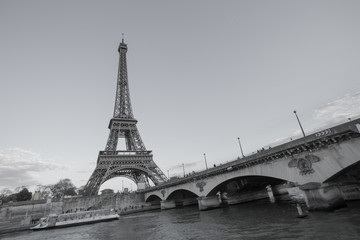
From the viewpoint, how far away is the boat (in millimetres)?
35463

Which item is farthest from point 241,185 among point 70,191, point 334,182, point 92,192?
point 70,191

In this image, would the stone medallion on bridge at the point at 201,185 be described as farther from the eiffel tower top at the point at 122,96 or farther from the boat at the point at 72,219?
the eiffel tower top at the point at 122,96

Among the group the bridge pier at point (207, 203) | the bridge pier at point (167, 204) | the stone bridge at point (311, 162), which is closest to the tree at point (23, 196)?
the bridge pier at point (167, 204)

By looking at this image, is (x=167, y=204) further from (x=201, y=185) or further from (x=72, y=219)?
(x=72, y=219)

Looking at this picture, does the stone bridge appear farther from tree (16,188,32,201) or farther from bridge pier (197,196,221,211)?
tree (16,188,32,201)

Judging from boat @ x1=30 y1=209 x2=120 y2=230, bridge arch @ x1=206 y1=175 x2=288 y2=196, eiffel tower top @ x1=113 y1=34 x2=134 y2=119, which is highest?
eiffel tower top @ x1=113 y1=34 x2=134 y2=119

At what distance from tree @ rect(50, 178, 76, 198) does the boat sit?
72423 millimetres

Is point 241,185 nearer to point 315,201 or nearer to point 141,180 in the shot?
point 315,201

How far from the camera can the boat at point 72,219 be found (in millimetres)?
35463

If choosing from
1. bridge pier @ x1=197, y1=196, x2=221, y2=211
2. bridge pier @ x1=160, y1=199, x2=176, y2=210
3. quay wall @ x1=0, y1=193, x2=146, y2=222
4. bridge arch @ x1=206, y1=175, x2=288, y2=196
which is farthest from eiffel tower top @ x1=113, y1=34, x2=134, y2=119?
bridge pier @ x1=197, y1=196, x2=221, y2=211

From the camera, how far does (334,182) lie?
16.5 metres

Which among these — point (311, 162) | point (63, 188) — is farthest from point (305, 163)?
point (63, 188)

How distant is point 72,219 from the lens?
38094 millimetres

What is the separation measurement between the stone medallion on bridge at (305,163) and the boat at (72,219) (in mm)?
35275
